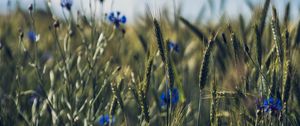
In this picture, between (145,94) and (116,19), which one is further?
(116,19)

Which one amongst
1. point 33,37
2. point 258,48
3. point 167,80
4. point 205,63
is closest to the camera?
point 205,63

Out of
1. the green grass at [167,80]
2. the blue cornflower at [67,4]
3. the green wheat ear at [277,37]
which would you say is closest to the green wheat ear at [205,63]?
the green grass at [167,80]

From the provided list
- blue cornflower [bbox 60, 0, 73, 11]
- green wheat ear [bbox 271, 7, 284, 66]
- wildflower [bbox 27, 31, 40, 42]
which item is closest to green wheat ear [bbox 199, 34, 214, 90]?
green wheat ear [bbox 271, 7, 284, 66]

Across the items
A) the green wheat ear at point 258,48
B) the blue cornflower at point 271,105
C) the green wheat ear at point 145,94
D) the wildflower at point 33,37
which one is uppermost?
the wildflower at point 33,37

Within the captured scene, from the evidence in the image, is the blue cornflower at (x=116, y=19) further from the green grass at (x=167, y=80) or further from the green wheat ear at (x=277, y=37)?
the green wheat ear at (x=277, y=37)

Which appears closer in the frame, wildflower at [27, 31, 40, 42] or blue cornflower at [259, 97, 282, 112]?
blue cornflower at [259, 97, 282, 112]

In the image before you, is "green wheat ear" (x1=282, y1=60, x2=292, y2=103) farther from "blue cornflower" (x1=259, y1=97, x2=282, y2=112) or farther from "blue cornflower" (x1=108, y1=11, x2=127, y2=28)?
"blue cornflower" (x1=108, y1=11, x2=127, y2=28)

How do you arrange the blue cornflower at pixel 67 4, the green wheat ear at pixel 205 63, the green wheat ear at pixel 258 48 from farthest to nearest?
the blue cornflower at pixel 67 4
the green wheat ear at pixel 258 48
the green wheat ear at pixel 205 63

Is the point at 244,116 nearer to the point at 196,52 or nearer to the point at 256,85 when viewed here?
the point at 256,85

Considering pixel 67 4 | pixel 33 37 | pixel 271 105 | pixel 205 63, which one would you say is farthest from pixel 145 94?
pixel 33 37

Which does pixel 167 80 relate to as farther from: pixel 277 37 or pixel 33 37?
pixel 33 37

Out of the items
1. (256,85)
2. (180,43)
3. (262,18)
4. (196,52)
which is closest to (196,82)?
(180,43)

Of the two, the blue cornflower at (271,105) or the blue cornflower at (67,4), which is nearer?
the blue cornflower at (271,105)

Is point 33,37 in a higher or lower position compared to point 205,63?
higher
